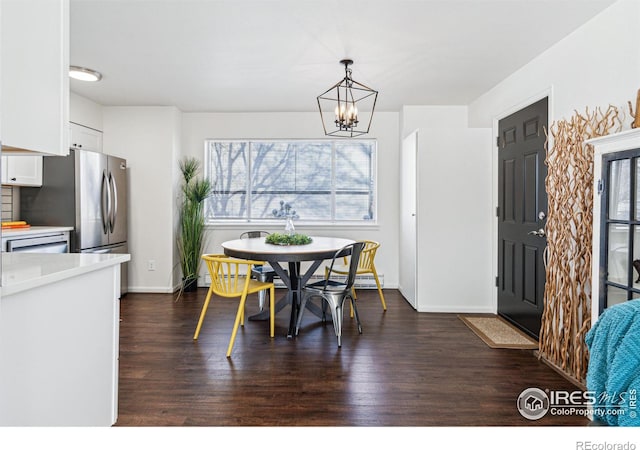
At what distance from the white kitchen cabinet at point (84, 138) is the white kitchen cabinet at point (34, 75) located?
3595 millimetres

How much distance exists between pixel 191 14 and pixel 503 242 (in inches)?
134

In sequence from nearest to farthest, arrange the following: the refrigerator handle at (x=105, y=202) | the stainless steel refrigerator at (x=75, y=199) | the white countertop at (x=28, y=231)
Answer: the white countertop at (x=28, y=231) < the stainless steel refrigerator at (x=75, y=199) < the refrigerator handle at (x=105, y=202)

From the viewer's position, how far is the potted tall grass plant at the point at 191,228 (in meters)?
5.03

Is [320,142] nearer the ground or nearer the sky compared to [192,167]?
nearer the sky

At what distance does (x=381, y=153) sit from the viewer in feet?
17.4

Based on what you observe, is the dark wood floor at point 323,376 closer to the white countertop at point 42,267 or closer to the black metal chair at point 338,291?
the black metal chair at point 338,291

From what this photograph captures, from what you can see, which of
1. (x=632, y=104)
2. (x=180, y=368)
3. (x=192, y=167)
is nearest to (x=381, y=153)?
(x=192, y=167)

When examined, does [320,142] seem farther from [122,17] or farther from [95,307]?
[95,307]

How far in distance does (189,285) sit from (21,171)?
7.20 feet

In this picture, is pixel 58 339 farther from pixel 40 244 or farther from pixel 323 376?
pixel 40 244

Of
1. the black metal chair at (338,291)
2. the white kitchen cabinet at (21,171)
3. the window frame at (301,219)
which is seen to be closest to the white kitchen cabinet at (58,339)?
the black metal chair at (338,291)

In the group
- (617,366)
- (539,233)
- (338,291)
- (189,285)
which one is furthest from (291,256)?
(189,285)
